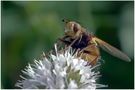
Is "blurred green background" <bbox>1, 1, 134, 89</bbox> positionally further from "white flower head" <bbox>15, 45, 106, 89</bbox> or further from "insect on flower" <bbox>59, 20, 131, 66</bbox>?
"white flower head" <bbox>15, 45, 106, 89</bbox>

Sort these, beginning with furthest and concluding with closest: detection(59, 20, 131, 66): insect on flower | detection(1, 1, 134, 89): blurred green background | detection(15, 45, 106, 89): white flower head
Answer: detection(1, 1, 134, 89): blurred green background, detection(59, 20, 131, 66): insect on flower, detection(15, 45, 106, 89): white flower head

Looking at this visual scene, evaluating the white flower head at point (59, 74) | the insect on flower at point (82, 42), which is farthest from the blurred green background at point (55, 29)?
the white flower head at point (59, 74)

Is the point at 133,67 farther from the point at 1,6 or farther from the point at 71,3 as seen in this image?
the point at 1,6

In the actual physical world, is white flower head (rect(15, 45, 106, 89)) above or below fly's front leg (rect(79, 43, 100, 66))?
below

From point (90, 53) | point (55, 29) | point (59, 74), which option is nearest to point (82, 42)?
point (90, 53)

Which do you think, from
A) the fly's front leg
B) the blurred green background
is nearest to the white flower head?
the fly's front leg

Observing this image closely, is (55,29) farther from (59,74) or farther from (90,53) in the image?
(59,74)

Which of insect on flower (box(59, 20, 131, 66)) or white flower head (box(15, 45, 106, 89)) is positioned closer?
white flower head (box(15, 45, 106, 89))
